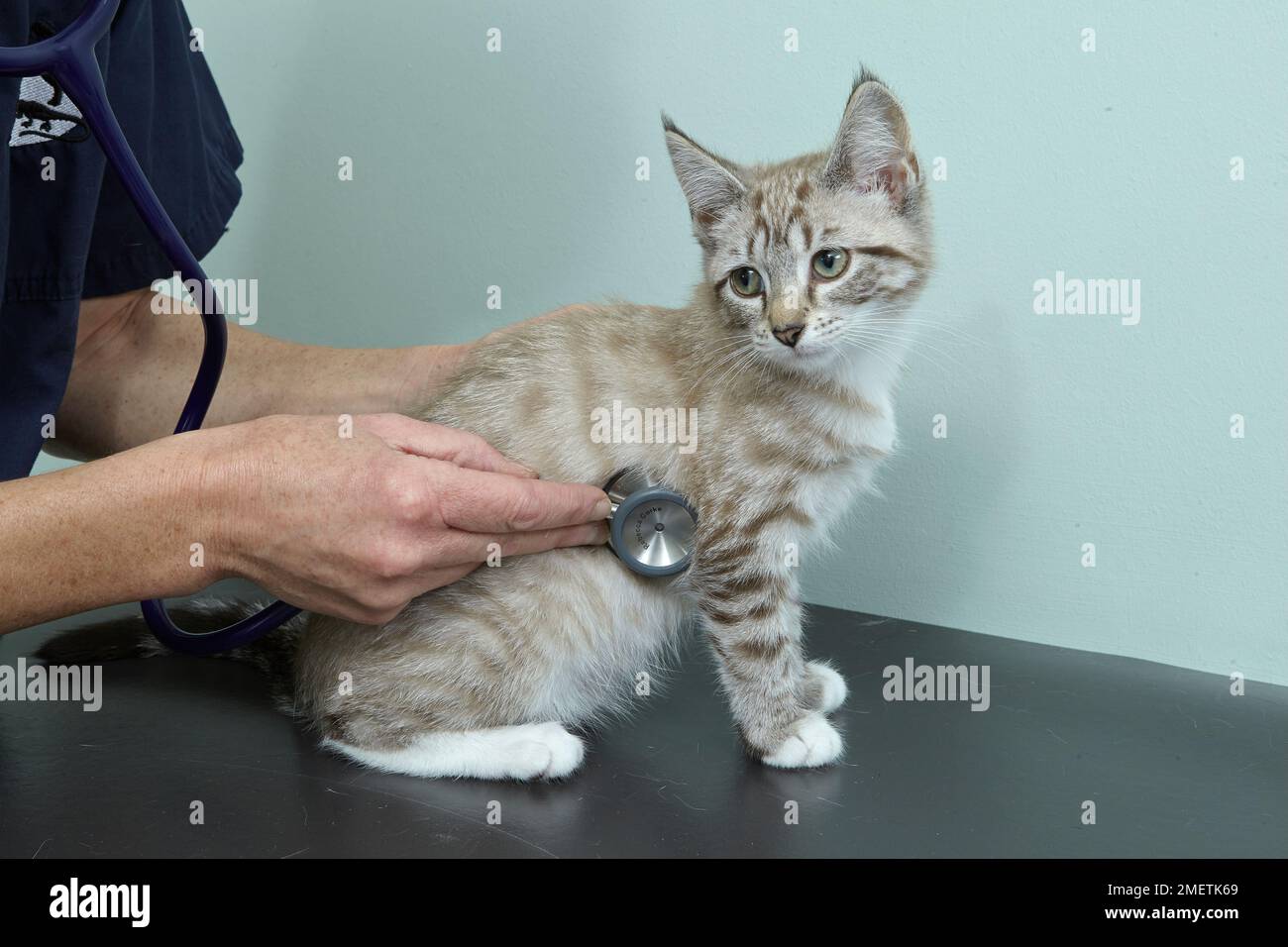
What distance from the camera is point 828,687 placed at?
4.73 feet

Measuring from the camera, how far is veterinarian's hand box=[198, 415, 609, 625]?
1.18 metres

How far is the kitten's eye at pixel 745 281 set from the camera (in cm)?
139

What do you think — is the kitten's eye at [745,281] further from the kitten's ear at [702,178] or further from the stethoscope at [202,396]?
the stethoscope at [202,396]

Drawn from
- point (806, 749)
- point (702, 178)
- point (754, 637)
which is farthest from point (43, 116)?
point (806, 749)

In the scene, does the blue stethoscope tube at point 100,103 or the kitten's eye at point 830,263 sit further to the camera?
the kitten's eye at point 830,263

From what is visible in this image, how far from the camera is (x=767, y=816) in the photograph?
3.70 ft

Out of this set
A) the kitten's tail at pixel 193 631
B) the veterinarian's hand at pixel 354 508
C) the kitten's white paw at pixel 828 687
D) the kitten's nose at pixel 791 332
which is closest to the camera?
the veterinarian's hand at pixel 354 508

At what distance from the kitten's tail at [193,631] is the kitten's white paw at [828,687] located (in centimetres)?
77

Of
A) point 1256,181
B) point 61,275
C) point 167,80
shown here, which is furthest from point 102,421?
point 1256,181

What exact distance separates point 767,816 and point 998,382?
0.83 metres

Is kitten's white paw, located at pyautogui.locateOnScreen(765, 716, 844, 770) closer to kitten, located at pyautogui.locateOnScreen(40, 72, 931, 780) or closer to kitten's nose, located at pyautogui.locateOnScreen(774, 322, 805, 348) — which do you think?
kitten, located at pyautogui.locateOnScreen(40, 72, 931, 780)

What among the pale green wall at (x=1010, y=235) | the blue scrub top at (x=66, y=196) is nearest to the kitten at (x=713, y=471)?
the pale green wall at (x=1010, y=235)

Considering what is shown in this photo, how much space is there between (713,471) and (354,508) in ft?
1.53
